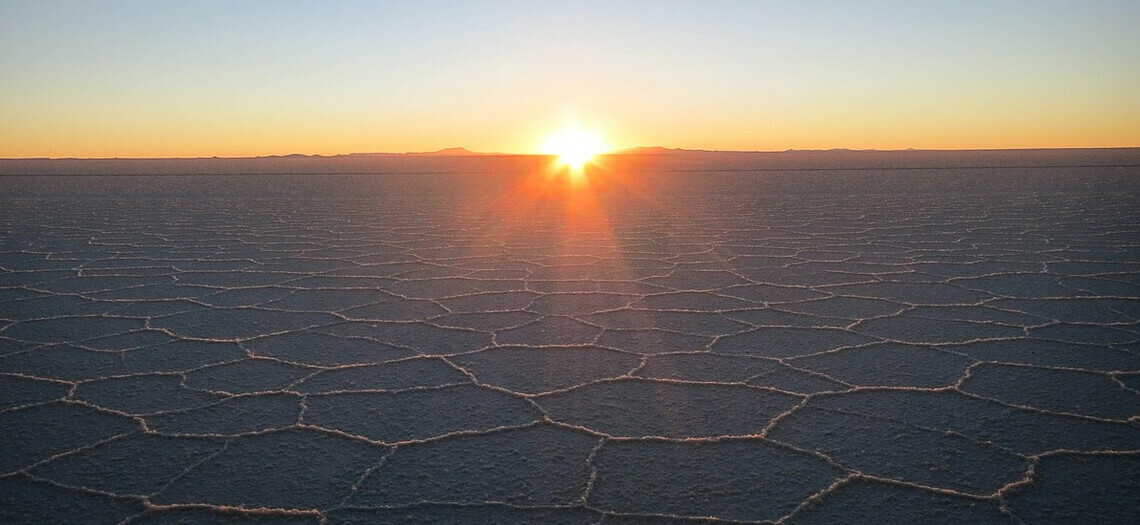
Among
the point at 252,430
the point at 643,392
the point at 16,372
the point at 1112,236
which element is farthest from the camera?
the point at 1112,236

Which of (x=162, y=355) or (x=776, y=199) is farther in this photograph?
(x=776, y=199)

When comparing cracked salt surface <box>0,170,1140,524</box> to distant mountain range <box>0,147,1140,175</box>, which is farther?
distant mountain range <box>0,147,1140,175</box>

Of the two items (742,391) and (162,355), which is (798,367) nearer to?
(742,391)

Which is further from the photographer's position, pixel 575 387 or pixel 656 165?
pixel 656 165

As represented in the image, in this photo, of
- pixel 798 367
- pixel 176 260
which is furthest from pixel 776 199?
pixel 798 367

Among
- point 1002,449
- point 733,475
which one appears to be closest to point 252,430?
point 733,475

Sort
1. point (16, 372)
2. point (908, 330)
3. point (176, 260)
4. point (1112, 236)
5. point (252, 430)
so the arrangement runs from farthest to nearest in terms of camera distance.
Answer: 1. point (1112, 236)
2. point (176, 260)
3. point (908, 330)
4. point (16, 372)
5. point (252, 430)

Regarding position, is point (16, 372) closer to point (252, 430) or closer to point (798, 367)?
point (252, 430)

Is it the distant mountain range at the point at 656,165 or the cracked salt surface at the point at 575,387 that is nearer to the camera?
the cracked salt surface at the point at 575,387
